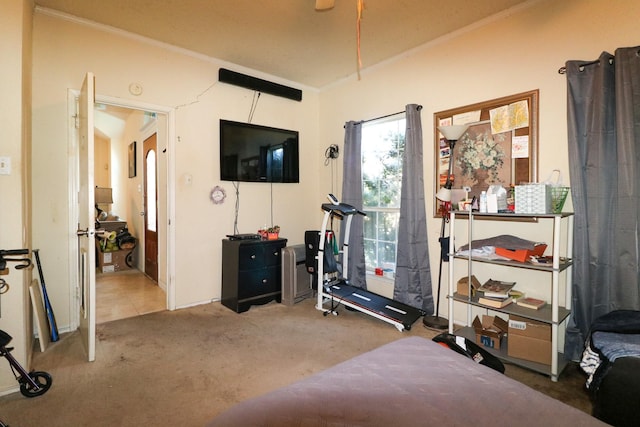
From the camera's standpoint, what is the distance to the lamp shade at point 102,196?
18.9 ft

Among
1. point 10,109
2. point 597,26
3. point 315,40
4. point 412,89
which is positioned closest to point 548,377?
point 597,26

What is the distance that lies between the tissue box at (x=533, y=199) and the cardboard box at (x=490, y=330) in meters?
0.96

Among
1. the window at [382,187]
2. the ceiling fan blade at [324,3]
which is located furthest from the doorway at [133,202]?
the window at [382,187]

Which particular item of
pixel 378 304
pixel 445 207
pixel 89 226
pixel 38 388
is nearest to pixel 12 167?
pixel 89 226

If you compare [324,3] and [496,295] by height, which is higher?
[324,3]

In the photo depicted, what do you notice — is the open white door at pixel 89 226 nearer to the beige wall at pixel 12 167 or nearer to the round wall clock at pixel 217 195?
the beige wall at pixel 12 167

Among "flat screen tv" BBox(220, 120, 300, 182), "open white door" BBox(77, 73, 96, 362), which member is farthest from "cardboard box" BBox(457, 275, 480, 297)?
"open white door" BBox(77, 73, 96, 362)

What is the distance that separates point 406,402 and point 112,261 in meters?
5.71

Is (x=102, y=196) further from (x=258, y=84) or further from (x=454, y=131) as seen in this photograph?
(x=454, y=131)

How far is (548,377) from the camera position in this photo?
213 cm

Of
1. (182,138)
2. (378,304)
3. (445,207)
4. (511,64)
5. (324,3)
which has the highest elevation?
(324,3)

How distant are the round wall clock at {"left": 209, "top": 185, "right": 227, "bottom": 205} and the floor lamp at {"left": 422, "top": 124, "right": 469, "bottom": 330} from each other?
2389mm

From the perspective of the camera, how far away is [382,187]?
378 centimetres

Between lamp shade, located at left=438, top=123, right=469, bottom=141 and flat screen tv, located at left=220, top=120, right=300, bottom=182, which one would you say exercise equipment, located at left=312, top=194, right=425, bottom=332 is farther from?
lamp shade, located at left=438, top=123, right=469, bottom=141
